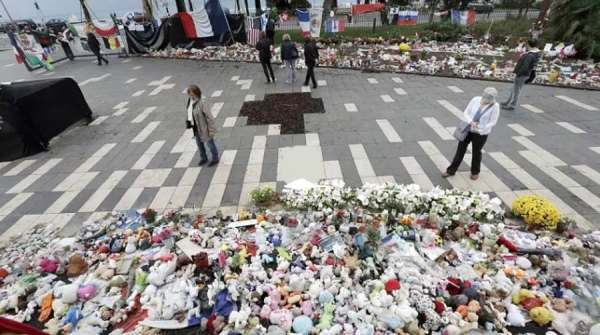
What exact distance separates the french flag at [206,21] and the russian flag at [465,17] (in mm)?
13203

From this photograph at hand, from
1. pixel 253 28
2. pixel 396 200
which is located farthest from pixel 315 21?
pixel 396 200

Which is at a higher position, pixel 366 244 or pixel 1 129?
pixel 1 129

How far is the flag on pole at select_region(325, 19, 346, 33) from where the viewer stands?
1653cm

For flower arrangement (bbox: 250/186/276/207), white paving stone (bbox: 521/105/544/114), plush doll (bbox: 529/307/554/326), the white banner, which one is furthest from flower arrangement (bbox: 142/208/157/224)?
the white banner

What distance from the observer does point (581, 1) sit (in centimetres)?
1157

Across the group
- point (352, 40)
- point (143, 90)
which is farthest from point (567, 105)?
point (143, 90)

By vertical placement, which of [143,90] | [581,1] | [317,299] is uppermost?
[581,1]

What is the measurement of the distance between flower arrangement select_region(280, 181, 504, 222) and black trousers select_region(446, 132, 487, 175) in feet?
2.19

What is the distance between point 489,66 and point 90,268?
13.6m

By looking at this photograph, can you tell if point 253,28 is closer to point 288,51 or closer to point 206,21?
point 206,21

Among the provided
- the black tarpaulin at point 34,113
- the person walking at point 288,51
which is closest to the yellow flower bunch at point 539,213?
the person walking at point 288,51

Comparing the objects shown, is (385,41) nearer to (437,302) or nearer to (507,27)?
(507,27)

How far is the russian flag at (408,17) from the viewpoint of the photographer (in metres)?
17.8

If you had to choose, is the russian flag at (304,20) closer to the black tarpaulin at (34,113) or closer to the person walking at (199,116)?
the black tarpaulin at (34,113)
